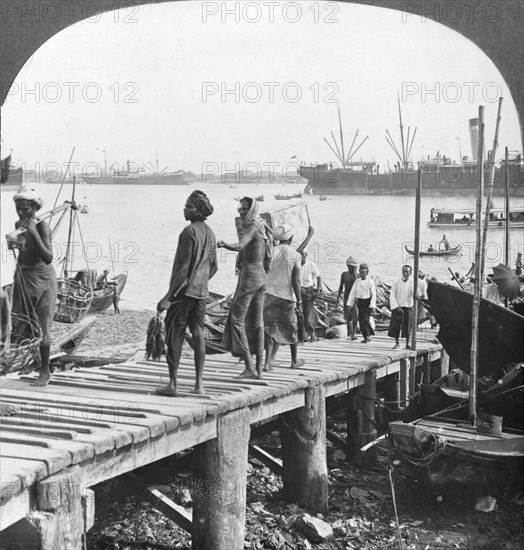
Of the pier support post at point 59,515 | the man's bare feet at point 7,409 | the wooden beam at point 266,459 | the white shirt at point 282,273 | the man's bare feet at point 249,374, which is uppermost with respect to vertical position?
the white shirt at point 282,273

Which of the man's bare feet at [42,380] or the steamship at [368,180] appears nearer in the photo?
the man's bare feet at [42,380]

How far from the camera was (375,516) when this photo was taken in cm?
900

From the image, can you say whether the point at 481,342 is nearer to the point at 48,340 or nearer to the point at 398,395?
the point at 398,395

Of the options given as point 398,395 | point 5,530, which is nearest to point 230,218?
point 398,395

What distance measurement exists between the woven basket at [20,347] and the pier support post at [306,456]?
10.6 ft

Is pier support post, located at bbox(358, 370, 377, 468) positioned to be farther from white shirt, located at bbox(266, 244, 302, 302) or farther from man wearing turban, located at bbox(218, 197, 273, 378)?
man wearing turban, located at bbox(218, 197, 273, 378)

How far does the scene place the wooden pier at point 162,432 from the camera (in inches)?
203

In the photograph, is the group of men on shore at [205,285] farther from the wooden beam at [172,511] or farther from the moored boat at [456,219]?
the moored boat at [456,219]

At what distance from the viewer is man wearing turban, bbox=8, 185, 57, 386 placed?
673cm

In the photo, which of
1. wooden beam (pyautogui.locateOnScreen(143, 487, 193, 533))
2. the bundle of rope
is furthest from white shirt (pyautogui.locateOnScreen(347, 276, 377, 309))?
wooden beam (pyautogui.locateOnScreen(143, 487, 193, 533))

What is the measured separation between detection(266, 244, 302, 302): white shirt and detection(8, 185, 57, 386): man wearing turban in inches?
107

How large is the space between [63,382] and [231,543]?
2.11m

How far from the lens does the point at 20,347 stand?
536cm

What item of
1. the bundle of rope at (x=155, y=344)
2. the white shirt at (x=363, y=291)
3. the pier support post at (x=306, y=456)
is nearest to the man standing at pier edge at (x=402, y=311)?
the white shirt at (x=363, y=291)
